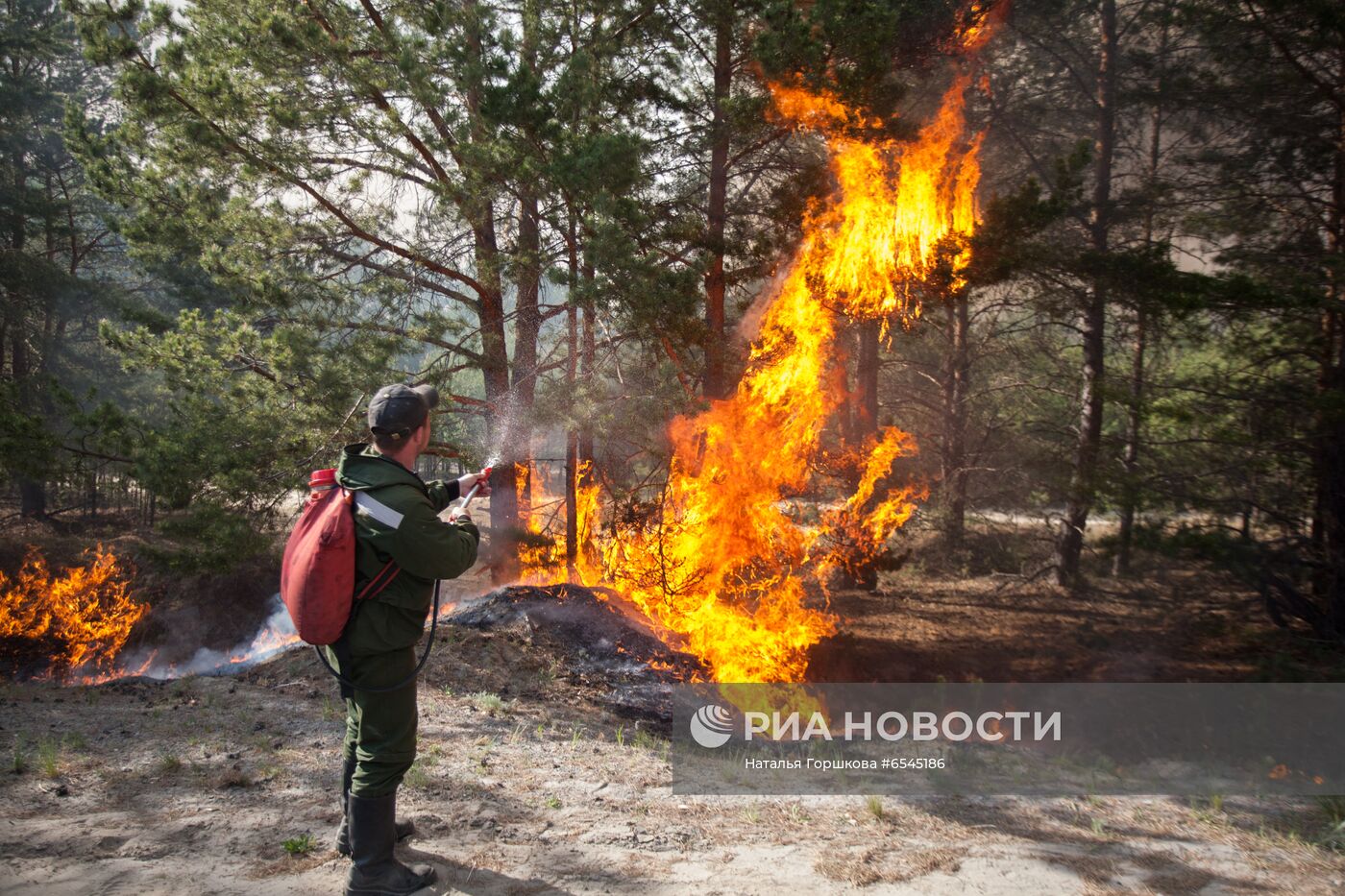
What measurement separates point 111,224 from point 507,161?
5906 mm

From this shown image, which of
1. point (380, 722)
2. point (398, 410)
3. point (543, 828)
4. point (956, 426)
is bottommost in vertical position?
point (543, 828)

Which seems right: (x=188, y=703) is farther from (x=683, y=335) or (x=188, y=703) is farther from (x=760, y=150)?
(x=760, y=150)

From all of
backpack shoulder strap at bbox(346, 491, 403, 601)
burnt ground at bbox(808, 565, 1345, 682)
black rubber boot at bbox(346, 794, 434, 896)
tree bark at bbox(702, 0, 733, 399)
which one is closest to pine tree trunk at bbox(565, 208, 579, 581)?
tree bark at bbox(702, 0, 733, 399)

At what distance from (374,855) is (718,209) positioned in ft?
29.6

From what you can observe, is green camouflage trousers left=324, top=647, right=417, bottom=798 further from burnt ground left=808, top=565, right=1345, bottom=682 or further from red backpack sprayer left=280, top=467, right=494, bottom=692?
burnt ground left=808, top=565, right=1345, bottom=682

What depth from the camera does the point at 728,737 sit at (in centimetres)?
744

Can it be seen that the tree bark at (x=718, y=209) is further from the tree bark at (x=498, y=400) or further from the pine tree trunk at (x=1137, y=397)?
the pine tree trunk at (x=1137, y=397)

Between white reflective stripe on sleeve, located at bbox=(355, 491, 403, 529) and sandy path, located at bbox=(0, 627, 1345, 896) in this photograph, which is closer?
white reflective stripe on sleeve, located at bbox=(355, 491, 403, 529)

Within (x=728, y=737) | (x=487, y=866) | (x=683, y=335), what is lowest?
(x=728, y=737)

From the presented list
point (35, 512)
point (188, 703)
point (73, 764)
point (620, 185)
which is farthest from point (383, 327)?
point (35, 512)

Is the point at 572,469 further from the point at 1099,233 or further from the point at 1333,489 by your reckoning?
the point at 1333,489

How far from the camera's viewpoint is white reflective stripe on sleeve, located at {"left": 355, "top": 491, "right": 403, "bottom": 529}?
3.42 metres

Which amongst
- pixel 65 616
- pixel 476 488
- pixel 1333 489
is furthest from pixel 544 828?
pixel 65 616

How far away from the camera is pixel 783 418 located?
10.1 meters
